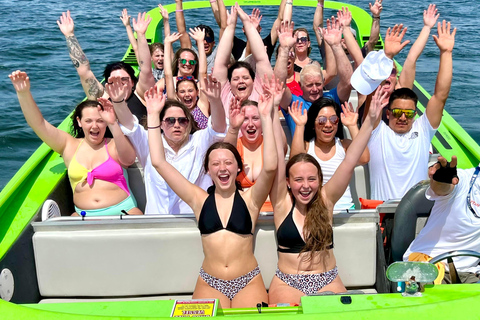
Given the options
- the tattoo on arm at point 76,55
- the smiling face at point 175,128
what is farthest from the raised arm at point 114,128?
the tattoo on arm at point 76,55

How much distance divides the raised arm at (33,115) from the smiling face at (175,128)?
64 centimetres

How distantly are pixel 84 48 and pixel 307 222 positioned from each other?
9272 millimetres

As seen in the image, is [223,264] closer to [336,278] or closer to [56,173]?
[336,278]

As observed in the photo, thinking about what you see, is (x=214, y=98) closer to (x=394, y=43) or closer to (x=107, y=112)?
(x=107, y=112)

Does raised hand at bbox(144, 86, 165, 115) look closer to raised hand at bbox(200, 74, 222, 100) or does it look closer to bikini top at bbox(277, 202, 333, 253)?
raised hand at bbox(200, 74, 222, 100)

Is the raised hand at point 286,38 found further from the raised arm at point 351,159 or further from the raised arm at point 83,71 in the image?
the raised arm at point 83,71

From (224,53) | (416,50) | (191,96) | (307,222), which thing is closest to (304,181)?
(307,222)

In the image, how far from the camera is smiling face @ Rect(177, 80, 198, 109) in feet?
12.0

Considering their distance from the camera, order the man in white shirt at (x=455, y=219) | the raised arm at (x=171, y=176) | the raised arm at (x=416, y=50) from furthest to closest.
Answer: the raised arm at (x=416, y=50) → the raised arm at (x=171, y=176) → the man in white shirt at (x=455, y=219)

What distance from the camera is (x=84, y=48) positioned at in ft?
35.5

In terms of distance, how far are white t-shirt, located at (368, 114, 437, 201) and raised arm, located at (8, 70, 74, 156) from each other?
6.12 feet

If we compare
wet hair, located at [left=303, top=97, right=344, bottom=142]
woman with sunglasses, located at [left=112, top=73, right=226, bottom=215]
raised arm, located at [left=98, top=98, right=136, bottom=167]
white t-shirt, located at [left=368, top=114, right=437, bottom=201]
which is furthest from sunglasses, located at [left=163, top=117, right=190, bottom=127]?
white t-shirt, located at [left=368, top=114, right=437, bottom=201]

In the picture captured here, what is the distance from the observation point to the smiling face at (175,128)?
118 inches

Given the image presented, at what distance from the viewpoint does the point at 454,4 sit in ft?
47.1
